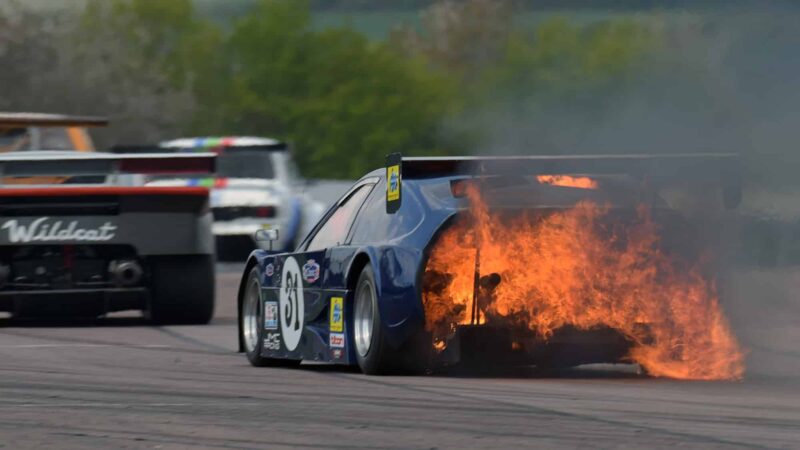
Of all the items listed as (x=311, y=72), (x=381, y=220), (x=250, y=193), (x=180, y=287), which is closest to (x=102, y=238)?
(x=180, y=287)

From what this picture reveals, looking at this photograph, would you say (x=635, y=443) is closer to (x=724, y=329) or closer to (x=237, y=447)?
(x=237, y=447)

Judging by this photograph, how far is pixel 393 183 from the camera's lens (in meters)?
10.2

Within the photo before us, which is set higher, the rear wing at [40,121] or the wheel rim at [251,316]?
the rear wing at [40,121]

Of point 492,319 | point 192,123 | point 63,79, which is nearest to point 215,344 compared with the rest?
point 492,319

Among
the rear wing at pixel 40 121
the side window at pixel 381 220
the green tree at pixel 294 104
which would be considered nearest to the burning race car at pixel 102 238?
the rear wing at pixel 40 121

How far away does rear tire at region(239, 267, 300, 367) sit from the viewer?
11.5 m

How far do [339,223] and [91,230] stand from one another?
16.6 ft

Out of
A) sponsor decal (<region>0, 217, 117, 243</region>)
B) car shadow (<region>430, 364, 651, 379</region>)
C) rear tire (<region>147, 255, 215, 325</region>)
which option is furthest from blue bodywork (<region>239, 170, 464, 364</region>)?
rear tire (<region>147, 255, 215, 325</region>)

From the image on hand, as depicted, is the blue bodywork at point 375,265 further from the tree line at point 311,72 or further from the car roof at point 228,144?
the car roof at point 228,144

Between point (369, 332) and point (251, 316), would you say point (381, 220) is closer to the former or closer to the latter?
point (369, 332)

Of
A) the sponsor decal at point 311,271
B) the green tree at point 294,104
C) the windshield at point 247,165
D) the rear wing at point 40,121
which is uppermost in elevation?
the green tree at point 294,104

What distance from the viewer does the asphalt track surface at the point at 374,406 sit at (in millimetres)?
7109

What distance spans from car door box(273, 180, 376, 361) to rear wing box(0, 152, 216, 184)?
4169 millimetres

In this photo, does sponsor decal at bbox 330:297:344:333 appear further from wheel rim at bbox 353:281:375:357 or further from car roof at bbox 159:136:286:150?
car roof at bbox 159:136:286:150
